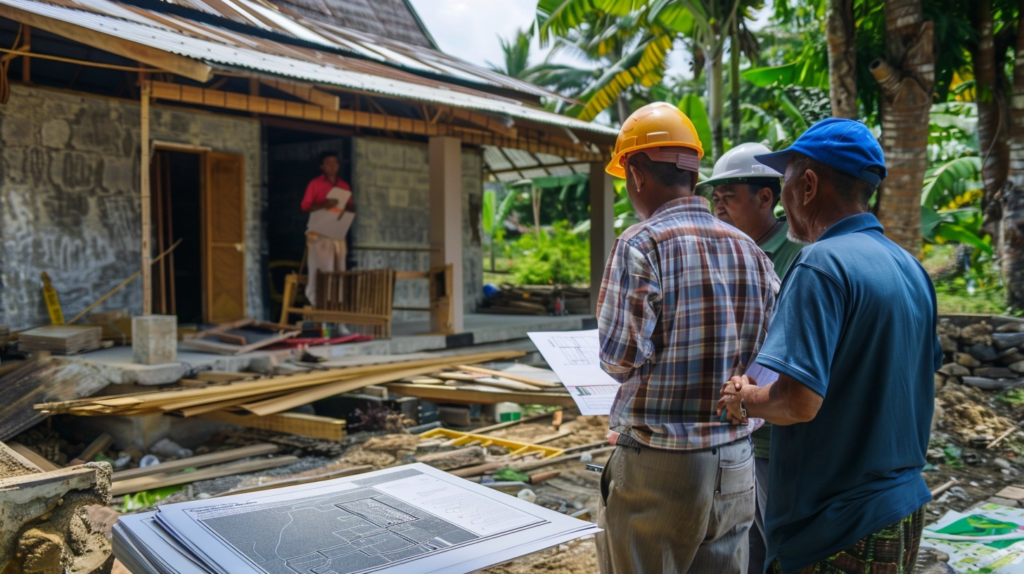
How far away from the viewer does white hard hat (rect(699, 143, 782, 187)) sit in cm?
Answer: 299

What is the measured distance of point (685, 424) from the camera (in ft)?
6.58

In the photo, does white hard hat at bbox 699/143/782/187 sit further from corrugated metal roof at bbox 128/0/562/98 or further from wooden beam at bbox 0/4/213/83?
corrugated metal roof at bbox 128/0/562/98

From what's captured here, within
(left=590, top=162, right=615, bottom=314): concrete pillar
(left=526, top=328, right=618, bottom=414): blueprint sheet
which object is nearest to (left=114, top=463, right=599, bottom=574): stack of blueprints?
(left=526, top=328, right=618, bottom=414): blueprint sheet

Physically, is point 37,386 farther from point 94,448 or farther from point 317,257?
point 317,257

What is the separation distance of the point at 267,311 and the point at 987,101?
962 cm

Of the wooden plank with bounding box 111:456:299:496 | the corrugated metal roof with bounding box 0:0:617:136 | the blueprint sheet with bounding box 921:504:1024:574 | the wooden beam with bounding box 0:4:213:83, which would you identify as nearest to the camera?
the blueprint sheet with bounding box 921:504:1024:574

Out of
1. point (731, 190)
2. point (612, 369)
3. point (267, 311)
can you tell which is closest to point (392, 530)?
point (612, 369)

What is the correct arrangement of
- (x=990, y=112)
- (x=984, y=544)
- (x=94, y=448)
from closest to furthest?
(x=984, y=544) < (x=94, y=448) < (x=990, y=112)

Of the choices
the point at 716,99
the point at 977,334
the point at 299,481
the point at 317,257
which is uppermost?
the point at 716,99

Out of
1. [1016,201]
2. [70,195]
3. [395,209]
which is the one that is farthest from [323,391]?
[1016,201]

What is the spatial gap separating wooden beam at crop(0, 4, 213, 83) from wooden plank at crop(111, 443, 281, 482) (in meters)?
2.94

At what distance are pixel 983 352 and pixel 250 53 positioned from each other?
812 cm

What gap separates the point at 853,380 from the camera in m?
1.77

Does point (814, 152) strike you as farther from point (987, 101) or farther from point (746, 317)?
point (987, 101)
